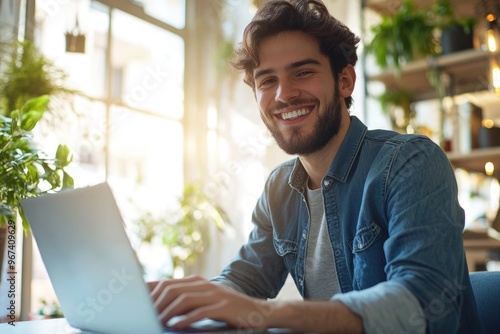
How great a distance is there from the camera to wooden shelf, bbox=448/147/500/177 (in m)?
2.86

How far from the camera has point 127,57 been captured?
330cm

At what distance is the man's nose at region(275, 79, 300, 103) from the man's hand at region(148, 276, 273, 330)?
2.18 ft

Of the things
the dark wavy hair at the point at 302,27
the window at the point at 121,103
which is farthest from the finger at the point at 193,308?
the window at the point at 121,103

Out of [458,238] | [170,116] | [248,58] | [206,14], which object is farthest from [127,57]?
[458,238]

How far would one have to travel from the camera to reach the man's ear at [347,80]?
147 cm

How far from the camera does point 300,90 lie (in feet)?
4.45

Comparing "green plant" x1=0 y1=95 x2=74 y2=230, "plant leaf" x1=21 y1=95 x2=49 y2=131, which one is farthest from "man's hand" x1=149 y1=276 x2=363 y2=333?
"plant leaf" x1=21 y1=95 x2=49 y2=131

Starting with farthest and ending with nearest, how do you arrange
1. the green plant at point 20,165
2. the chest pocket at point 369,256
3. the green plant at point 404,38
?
the green plant at point 404,38
the green plant at point 20,165
the chest pocket at point 369,256

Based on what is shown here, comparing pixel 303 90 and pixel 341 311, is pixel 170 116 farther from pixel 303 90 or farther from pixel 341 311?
pixel 341 311

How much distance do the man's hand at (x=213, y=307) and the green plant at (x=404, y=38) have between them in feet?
8.72

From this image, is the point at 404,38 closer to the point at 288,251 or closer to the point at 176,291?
the point at 288,251

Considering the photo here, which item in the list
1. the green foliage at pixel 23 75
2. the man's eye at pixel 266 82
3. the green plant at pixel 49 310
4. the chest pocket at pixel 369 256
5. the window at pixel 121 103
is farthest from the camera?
the window at pixel 121 103

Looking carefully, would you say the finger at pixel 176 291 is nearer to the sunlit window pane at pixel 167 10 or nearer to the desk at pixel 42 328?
the desk at pixel 42 328

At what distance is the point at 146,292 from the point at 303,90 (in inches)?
31.3
